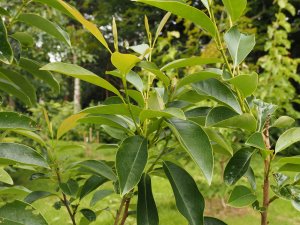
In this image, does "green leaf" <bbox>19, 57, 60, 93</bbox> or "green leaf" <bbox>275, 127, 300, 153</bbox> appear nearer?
"green leaf" <bbox>275, 127, 300, 153</bbox>

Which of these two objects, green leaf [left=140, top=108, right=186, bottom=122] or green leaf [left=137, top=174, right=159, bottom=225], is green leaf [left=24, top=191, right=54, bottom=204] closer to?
green leaf [left=137, top=174, right=159, bottom=225]

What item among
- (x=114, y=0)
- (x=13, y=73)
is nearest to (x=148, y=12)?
(x=114, y=0)

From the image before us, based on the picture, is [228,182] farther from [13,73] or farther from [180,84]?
[13,73]

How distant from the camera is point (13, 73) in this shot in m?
1.09

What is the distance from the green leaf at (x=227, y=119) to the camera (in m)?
0.80

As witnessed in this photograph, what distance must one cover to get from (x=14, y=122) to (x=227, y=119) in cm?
42

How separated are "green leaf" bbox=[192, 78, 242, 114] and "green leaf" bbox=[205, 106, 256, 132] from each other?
16 millimetres

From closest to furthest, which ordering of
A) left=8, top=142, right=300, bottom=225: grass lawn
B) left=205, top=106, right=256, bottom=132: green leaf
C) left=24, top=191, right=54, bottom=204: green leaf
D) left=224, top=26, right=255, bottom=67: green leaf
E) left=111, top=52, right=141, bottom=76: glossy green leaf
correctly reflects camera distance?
left=111, top=52, right=141, bottom=76: glossy green leaf, left=205, top=106, right=256, bottom=132: green leaf, left=224, top=26, right=255, bottom=67: green leaf, left=24, top=191, right=54, bottom=204: green leaf, left=8, top=142, right=300, bottom=225: grass lawn

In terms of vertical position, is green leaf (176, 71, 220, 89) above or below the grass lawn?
above

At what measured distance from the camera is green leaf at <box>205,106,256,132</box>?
2.63 feet

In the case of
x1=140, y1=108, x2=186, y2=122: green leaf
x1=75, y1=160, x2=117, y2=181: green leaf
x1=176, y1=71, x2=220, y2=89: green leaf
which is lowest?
x1=75, y1=160, x2=117, y2=181: green leaf

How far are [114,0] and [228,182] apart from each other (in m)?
12.6

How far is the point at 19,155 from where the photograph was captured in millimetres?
817

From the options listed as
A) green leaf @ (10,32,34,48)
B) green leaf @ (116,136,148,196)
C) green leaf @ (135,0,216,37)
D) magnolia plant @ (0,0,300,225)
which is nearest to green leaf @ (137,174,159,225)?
magnolia plant @ (0,0,300,225)
